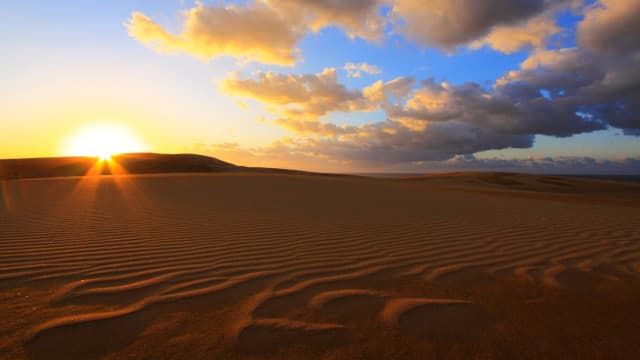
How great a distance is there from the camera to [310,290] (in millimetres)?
2955

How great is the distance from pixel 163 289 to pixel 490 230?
521cm

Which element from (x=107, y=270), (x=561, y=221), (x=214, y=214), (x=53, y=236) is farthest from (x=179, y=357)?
(x=561, y=221)

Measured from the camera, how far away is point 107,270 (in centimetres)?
333

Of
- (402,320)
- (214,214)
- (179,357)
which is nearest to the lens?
(179,357)

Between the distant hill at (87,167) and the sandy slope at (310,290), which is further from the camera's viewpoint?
the distant hill at (87,167)

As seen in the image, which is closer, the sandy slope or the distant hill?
the sandy slope

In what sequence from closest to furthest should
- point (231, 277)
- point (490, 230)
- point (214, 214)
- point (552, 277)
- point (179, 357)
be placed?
point (179, 357) → point (231, 277) → point (552, 277) → point (490, 230) → point (214, 214)

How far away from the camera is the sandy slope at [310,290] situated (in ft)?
6.80

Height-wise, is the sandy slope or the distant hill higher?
the distant hill

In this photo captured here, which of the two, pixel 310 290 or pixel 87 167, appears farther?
pixel 87 167

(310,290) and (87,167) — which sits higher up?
(87,167)

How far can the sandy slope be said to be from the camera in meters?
2.07

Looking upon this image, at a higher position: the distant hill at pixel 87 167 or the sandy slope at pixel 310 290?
the distant hill at pixel 87 167

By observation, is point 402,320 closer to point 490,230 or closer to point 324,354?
point 324,354
